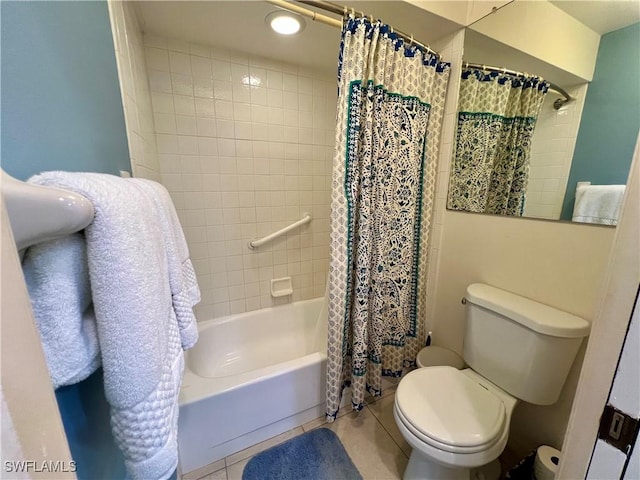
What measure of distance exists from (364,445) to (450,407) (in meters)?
0.58

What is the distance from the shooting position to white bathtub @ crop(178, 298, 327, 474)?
114cm

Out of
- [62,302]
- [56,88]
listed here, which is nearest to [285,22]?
[56,88]

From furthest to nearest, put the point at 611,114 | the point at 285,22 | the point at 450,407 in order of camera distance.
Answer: the point at 285,22 → the point at 450,407 → the point at 611,114

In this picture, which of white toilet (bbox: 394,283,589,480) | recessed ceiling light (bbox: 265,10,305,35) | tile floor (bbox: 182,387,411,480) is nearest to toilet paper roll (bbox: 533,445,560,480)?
white toilet (bbox: 394,283,589,480)

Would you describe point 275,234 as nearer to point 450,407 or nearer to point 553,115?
point 450,407

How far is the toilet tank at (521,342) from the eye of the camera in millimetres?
936

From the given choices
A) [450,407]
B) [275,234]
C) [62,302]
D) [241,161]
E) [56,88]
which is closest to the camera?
[62,302]

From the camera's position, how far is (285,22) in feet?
4.07

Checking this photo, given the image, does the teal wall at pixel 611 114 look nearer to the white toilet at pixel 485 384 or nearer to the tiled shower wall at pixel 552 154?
the tiled shower wall at pixel 552 154

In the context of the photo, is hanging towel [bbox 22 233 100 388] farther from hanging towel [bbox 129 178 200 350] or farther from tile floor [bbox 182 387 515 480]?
tile floor [bbox 182 387 515 480]

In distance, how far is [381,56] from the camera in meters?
1.10

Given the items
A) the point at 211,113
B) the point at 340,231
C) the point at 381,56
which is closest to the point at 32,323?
the point at 340,231

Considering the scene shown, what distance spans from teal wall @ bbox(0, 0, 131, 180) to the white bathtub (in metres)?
0.99

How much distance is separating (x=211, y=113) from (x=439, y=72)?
1300 millimetres
